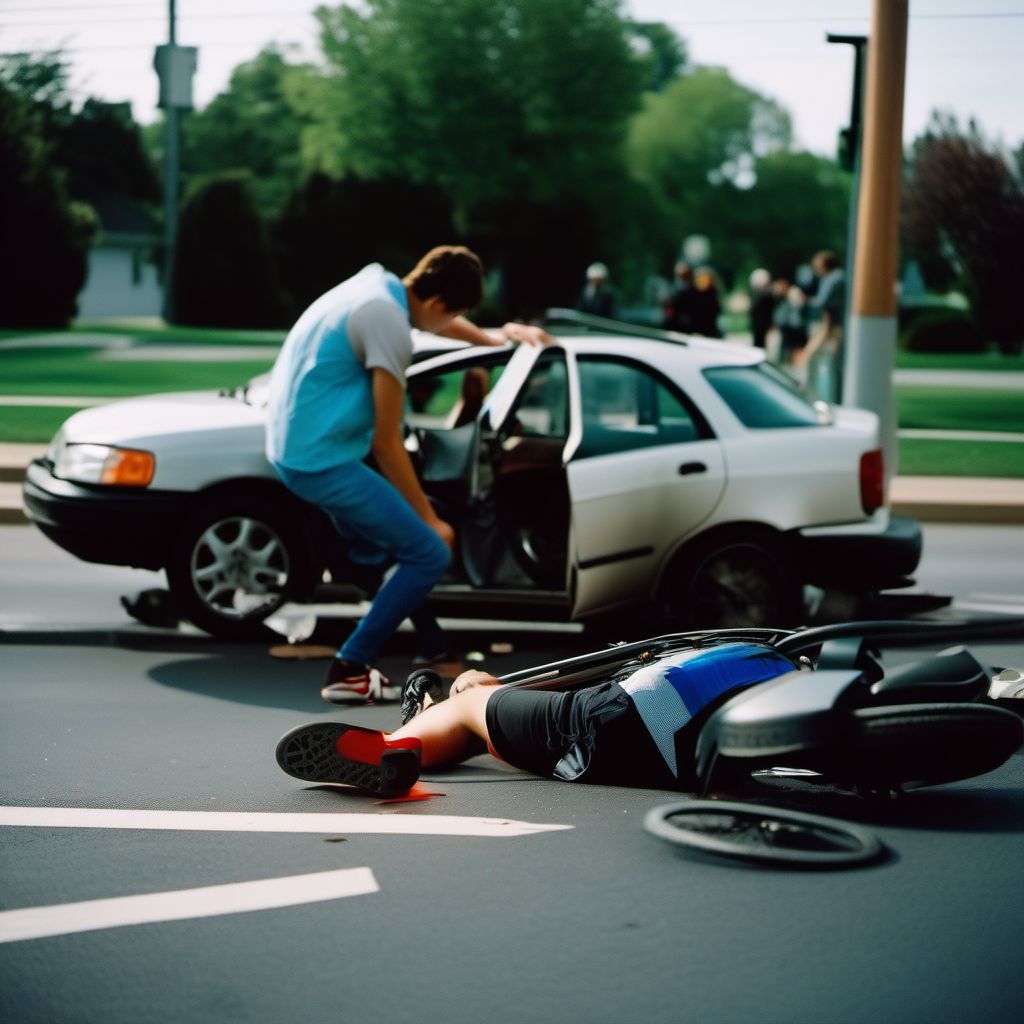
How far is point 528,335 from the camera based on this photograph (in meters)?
7.57

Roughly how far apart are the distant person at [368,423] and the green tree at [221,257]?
131ft

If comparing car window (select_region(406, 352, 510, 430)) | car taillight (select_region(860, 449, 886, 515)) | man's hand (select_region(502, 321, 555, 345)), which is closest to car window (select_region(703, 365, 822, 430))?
car taillight (select_region(860, 449, 886, 515))

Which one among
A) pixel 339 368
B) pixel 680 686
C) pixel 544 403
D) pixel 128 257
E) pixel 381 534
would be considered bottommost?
pixel 680 686

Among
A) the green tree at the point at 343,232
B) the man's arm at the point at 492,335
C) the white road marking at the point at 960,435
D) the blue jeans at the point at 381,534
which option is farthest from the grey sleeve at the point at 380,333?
the green tree at the point at 343,232

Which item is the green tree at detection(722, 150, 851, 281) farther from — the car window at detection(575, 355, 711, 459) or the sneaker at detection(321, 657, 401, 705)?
Answer: the sneaker at detection(321, 657, 401, 705)

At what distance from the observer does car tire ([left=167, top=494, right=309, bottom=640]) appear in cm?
777

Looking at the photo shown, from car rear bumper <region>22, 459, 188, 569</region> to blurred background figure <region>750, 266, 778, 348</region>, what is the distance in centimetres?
1667

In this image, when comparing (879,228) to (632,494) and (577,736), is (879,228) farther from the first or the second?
(577,736)

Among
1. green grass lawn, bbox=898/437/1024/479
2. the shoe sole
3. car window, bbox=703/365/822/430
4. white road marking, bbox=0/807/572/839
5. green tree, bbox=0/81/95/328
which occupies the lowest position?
the shoe sole

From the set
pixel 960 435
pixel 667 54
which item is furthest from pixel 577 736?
pixel 667 54

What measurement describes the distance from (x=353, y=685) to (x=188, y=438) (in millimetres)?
1797

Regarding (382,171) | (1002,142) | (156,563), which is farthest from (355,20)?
(156,563)

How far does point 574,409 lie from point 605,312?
560 inches

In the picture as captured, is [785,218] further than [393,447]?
Yes
